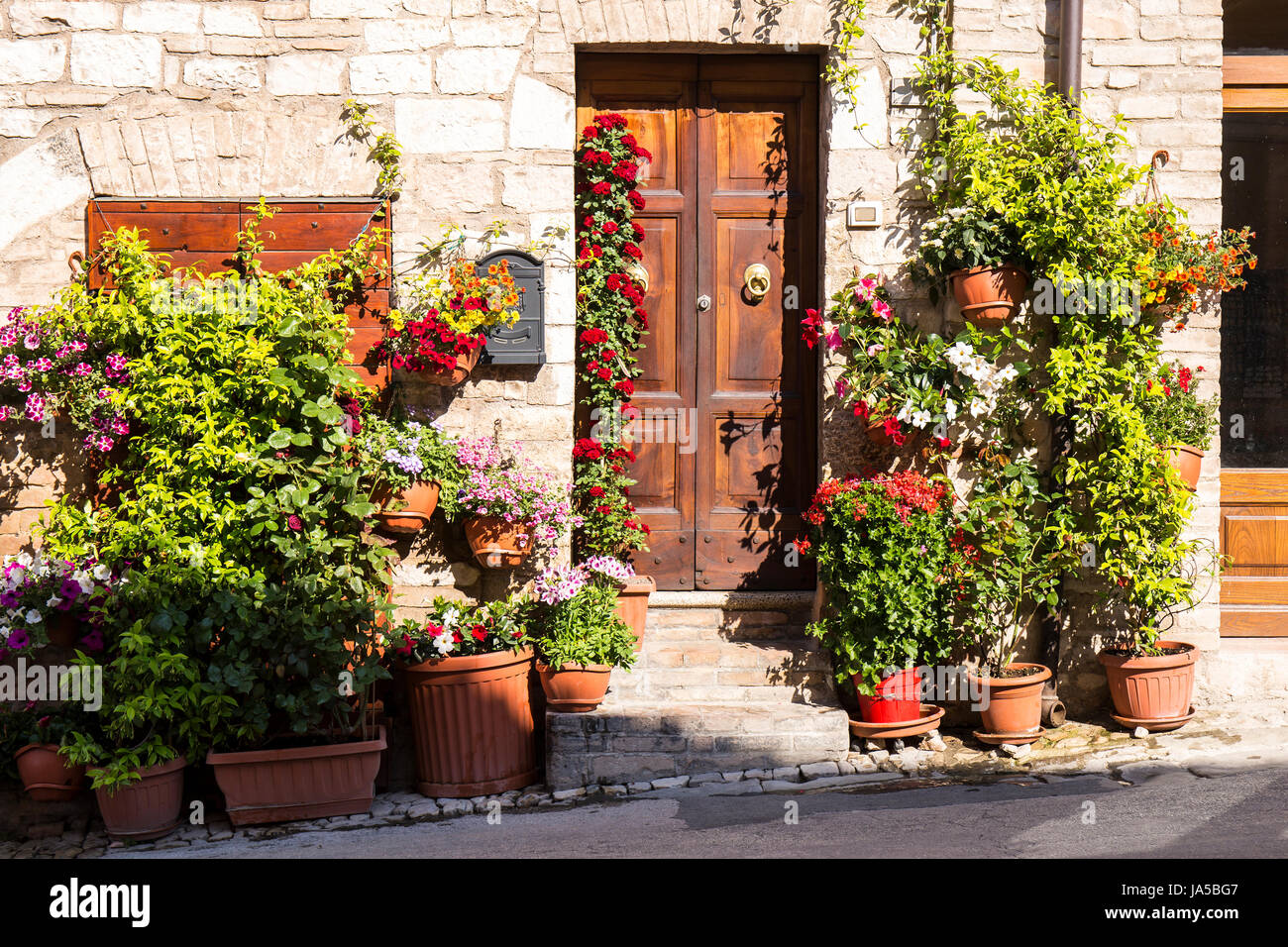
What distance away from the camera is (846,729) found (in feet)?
15.3

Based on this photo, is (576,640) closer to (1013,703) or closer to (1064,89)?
(1013,703)

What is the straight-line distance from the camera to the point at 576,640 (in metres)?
4.58

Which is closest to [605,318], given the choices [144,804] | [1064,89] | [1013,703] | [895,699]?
[895,699]

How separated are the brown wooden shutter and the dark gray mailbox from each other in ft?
1.65

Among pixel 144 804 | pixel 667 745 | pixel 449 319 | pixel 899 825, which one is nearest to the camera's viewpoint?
pixel 899 825

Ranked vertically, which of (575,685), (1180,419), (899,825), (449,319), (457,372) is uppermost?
(449,319)

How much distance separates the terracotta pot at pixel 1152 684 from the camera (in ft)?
15.8

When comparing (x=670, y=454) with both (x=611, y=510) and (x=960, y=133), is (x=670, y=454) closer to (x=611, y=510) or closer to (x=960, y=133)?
(x=611, y=510)

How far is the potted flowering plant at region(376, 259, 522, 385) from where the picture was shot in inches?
185

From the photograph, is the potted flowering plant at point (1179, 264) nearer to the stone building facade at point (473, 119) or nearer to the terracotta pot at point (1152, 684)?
the stone building facade at point (473, 119)

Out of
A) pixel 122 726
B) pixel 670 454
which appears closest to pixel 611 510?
pixel 670 454

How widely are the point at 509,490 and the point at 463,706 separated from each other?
93 centimetres

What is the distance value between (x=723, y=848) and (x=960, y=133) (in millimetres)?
3274

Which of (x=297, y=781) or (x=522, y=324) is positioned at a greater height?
(x=522, y=324)
